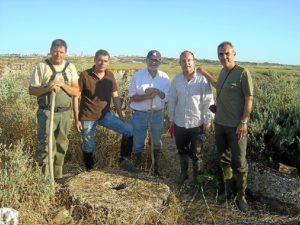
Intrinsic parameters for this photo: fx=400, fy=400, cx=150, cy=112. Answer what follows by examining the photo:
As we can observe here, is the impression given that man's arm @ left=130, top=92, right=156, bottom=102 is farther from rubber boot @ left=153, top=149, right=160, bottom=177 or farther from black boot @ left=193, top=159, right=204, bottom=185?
black boot @ left=193, top=159, right=204, bottom=185

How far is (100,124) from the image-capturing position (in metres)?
5.85

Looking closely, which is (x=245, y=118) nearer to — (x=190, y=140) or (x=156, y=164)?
(x=190, y=140)

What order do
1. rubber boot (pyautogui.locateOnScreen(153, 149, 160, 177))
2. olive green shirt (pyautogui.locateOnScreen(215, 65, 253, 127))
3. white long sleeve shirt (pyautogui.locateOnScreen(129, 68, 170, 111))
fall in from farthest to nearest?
rubber boot (pyautogui.locateOnScreen(153, 149, 160, 177))
white long sleeve shirt (pyautogui.locateOnScreen(129, 68, 170, 111))
olive green shirt (pyautogui.locateOnScreen(215, 65, 253, 127))

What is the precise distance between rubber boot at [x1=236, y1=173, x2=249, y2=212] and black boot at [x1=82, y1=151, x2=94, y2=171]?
2.20 metres

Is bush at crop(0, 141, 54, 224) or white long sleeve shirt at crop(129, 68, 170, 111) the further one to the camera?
white long sleeve shirt at crop(129, 68, 170, 111)

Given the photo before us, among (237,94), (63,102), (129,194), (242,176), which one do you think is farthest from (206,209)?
(63,102)

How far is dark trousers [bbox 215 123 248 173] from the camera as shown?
4.82 metres

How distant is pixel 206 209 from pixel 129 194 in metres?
0.99

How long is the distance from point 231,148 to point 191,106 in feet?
2.63

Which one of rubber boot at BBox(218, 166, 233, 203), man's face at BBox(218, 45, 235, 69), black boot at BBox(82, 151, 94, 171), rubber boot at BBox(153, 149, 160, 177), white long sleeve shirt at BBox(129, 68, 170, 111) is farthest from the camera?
rubber boot at BBox(153, 149, 160, 177)

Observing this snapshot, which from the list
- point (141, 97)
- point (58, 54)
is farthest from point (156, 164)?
point (58, 54)

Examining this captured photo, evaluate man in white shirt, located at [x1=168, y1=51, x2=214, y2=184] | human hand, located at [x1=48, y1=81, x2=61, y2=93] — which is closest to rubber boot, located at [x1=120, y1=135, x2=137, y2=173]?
man in white shirt, located at [x1=168, y1=51, x2=214, y2=184]

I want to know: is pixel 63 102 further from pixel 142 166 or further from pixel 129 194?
pixel 142 166

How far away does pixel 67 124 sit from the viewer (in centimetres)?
530
